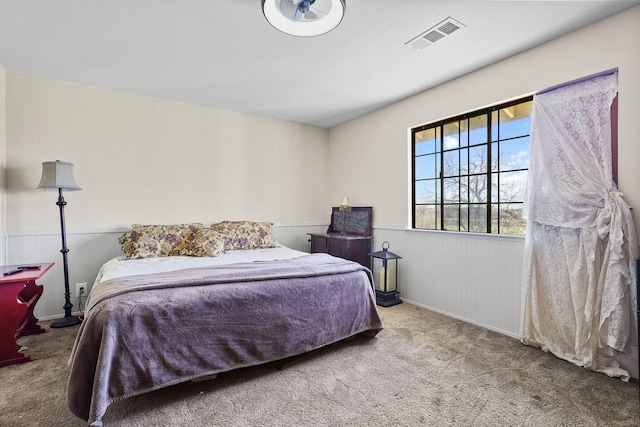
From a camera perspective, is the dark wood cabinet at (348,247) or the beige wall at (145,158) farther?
the dark wood cabinet at (348,247)

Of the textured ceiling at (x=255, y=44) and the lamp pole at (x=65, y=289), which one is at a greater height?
the textured ceiling at (x=255, y=44)

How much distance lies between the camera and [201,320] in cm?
188

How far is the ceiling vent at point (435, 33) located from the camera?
2.17m

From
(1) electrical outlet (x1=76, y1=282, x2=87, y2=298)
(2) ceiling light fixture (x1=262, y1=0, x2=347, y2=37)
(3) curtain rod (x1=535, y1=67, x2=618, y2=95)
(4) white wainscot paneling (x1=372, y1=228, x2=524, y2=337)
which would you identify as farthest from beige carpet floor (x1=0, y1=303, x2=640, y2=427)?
(2) ceiling light fixture (x1=262, y1=0, x2=347, y2=37)

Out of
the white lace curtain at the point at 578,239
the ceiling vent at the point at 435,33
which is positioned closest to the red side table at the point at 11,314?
the ceiling vent at the point at 435,33

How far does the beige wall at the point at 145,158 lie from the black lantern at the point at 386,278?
1546 mm

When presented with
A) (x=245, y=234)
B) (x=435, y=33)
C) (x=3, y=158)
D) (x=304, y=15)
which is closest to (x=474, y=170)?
(x=435, y=33)

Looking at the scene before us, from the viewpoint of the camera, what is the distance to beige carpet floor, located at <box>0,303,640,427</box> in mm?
1632

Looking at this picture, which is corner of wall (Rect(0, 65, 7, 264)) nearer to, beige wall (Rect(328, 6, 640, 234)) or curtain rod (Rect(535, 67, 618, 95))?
beige wall (Rect(328, 6, 640, 234))

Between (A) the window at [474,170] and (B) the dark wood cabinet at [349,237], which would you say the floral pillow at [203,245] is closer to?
(B) the dark wood cabinet at [349,237]

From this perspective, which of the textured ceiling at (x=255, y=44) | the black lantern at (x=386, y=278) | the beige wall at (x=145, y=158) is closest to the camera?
the textured ceiling at (x=255, y=44)

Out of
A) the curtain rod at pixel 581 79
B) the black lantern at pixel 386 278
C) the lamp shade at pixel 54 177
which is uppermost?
the curtain rod at pixel 581 79

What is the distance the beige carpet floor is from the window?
121 centimetres

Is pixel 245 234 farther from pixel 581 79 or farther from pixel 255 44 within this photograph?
pixel 581 79
